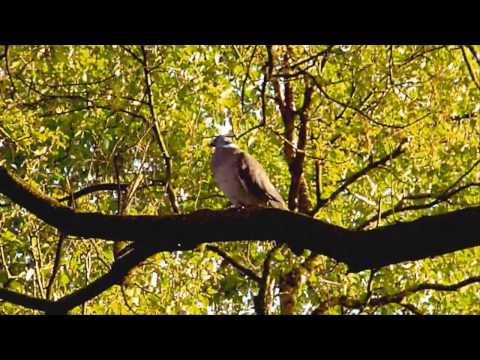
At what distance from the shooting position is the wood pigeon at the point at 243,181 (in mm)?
6777

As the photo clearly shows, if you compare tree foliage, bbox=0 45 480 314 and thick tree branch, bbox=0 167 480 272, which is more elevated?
tree foliage, bbox=0 45 480 314

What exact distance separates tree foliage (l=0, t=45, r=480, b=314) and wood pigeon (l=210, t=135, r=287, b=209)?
43 centimetres

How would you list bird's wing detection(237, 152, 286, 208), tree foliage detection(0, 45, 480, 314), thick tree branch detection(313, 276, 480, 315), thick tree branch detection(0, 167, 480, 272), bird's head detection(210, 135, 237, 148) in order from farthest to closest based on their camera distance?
thick tree branch detection(313, 276, 480, 315)
bird's head detection(210, 135, 237, 148)
bird's wing detection(237, 152, 286, 208)
tree foliage detection(0, 45, 480, 314)
thick tree branch detection(0, 167, 480, 272)

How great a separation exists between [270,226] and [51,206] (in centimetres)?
125

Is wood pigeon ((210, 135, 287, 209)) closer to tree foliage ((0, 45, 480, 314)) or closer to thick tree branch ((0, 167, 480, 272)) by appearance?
tree foliage ((0, 45, 480, 314))

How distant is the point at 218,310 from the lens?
401 inches

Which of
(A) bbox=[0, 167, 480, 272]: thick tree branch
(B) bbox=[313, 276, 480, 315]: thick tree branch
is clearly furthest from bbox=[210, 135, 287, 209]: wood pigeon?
(A) bbox=[0, 167, 480, 272]: thick tree branch

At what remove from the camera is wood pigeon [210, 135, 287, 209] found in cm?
678

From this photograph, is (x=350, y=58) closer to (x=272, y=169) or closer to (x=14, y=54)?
(x=272, y=169)

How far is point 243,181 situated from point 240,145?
6.84 feet

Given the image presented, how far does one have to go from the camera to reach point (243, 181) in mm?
6801
